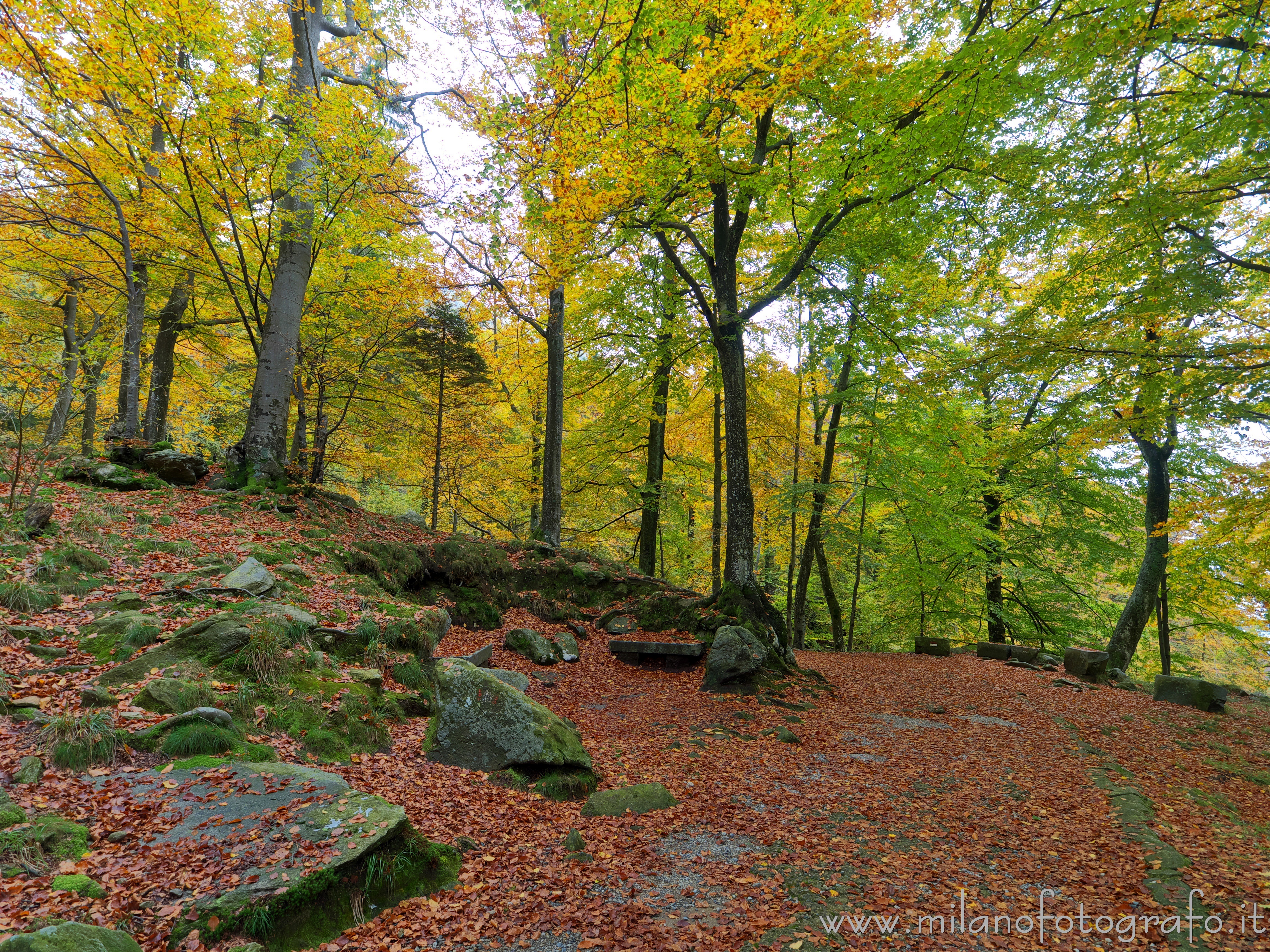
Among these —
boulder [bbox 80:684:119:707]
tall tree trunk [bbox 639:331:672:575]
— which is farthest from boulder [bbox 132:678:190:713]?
tall tree trunk [bbox 639:331:672:575]

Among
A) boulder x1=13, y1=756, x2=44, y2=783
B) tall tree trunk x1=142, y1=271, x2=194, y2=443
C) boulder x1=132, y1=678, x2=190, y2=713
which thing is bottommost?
boulder x1=13, y1=756, x2=44, y2=783

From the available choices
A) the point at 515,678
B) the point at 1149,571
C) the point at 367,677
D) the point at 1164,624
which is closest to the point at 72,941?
the point at 367,677

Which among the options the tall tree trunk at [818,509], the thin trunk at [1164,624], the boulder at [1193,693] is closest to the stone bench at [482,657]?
the tall tree trunk at [818,509]

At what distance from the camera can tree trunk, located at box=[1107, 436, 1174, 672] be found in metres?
11.1

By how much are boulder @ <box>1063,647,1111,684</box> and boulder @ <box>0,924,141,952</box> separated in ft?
47.4

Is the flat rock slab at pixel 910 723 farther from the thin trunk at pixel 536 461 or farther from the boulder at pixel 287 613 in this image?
the thin trunk at pixel 536 461

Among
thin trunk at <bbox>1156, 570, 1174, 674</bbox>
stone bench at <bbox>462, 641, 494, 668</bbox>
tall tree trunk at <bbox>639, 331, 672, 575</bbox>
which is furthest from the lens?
tall tree trunk at <bbox>639, 331, 672, 575</bbox>

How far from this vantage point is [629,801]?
15.7ft

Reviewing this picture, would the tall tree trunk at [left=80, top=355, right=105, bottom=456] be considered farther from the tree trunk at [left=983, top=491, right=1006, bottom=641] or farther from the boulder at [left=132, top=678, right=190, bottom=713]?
the tree trunk at [left=983, top=491, right=1006, bottom=641]

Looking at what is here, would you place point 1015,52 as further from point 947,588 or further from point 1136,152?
point 947,588

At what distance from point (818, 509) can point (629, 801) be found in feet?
35.2

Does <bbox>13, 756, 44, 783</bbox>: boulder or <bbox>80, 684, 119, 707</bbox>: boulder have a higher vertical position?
<bbox>80, 684, 119, 707</bbox>: boulder

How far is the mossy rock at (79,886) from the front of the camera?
97.4 inches

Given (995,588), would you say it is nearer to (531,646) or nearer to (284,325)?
(531,646)
